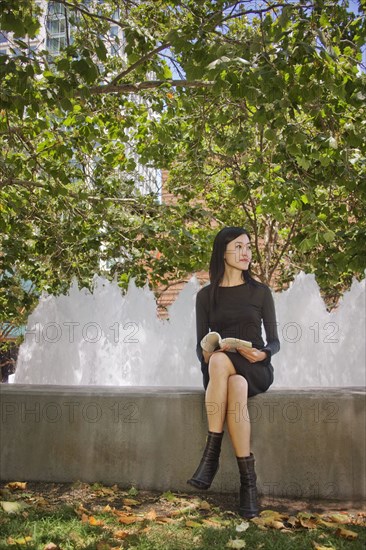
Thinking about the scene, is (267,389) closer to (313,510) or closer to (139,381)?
(313,510)

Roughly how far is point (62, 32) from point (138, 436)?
5.52 metres

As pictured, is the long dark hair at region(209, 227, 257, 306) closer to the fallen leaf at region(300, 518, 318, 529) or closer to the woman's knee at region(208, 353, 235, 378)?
the woman's knee at region(208, 353, 235, 378)

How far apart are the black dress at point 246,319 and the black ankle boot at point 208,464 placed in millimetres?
370

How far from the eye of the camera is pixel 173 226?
8.25 m

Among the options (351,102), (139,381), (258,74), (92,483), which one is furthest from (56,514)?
(139,381)

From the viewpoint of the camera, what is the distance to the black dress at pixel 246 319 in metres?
4.03

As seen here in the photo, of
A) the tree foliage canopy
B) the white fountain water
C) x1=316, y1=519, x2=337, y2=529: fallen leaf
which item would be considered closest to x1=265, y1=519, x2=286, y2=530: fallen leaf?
x1=316, y1=519, x2=337, y2=529: fallen leaf

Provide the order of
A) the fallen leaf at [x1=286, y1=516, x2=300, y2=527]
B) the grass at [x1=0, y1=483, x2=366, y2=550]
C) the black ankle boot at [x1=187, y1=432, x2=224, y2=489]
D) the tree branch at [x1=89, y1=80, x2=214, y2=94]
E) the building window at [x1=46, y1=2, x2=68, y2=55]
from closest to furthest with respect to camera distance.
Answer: the grass at [x1=0, y1=483, x2=366, y2=550]
the fallen leaf at [x1=286, y1=516, x2=300, y2=527]
the black ankle boot at [x1=187, y1=432, x2=224, y2=489]
the tree branch at [x1=89, y1=80, x2=214, y2=94]
the building window at [x1=46, y1=2, x2=68, y2=55]

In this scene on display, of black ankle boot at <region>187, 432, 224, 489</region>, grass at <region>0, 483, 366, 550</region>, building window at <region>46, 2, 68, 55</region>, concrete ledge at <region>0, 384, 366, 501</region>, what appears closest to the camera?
grass at <region>0, 483, 366, 550</region>

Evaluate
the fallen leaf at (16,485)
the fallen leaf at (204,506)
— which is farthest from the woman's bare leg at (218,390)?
the fallen leaf at (16,485)

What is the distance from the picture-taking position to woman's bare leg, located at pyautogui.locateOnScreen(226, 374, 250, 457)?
12.3 ft

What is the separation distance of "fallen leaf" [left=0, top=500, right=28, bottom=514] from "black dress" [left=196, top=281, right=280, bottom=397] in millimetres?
1323

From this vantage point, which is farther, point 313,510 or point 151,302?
point 151,302

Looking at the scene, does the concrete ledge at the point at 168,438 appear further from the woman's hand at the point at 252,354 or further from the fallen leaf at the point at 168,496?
the woman's hand at the point at 252,354
